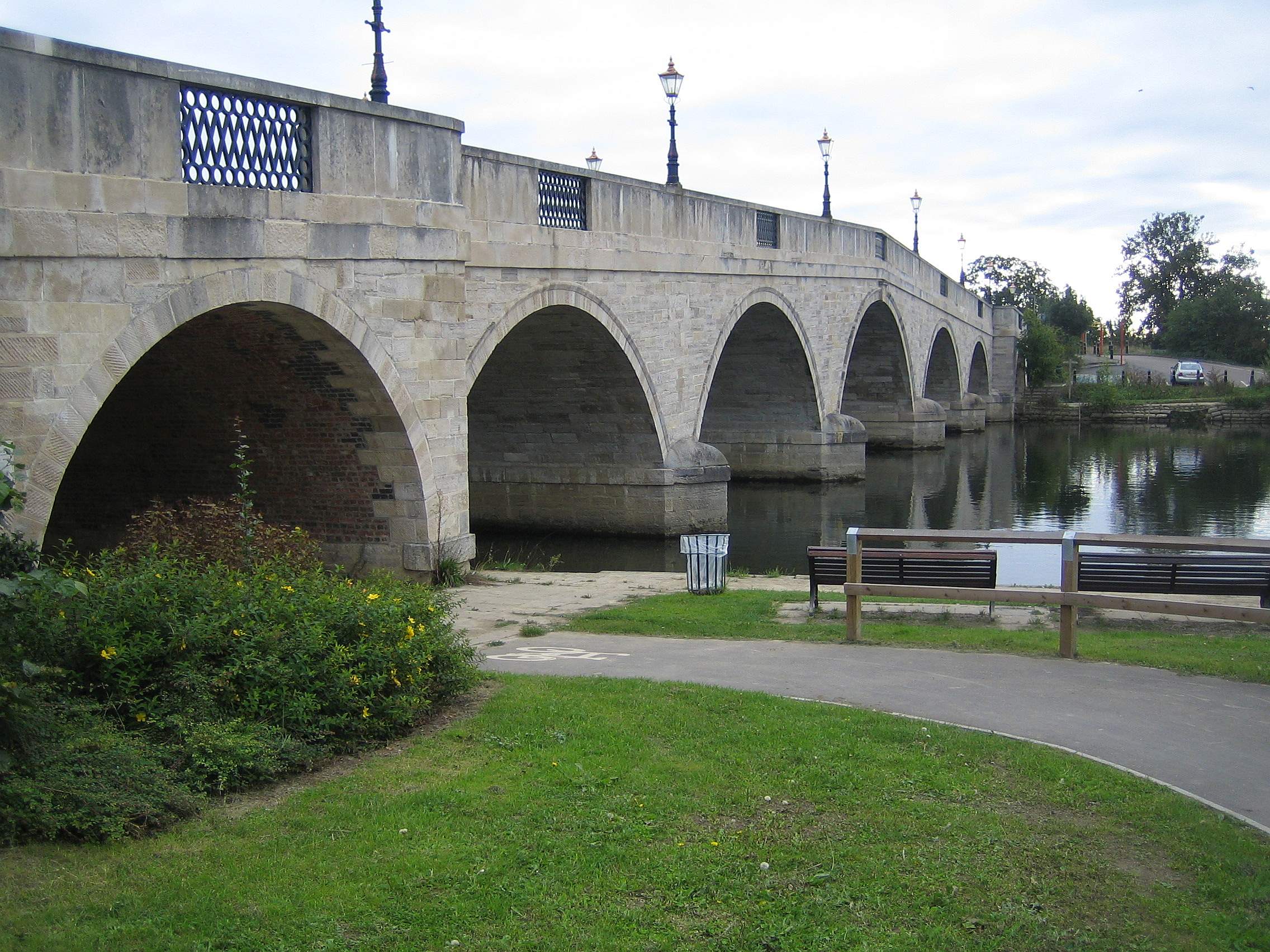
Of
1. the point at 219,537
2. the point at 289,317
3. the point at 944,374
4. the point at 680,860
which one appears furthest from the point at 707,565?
the point at 944,374

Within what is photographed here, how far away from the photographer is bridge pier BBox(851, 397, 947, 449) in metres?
37.2

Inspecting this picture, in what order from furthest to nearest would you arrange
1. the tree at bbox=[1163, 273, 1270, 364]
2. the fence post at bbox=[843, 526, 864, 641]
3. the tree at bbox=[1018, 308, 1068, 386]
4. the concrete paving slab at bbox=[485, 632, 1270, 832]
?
the tree at bbox=[1163, 273, 1270, 364], the tree at bbox=[1018, 308, 1068, 386], the fence post at bbox=[843, 526, 864, 641], the concrete paving slab at bbox=[485, 632, 1270, 832]

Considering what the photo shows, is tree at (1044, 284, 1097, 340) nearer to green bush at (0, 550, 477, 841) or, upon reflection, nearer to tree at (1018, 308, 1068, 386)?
tree at (1018, 308, 1068, 386)

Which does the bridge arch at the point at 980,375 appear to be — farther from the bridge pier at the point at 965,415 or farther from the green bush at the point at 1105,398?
the bridge pier at the point at 965,415

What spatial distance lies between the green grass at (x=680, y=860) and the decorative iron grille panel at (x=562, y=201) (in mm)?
10167

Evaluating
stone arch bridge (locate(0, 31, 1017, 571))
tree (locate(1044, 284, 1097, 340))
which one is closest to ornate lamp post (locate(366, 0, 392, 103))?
stone arch bridge (locate(0, 31, 1017, 571))

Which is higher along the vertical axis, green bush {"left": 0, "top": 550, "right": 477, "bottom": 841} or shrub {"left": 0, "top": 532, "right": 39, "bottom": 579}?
shrub {"left": 0, "top": 532, "right": 39, "bottom": 579}

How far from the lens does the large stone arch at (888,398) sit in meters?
36.3

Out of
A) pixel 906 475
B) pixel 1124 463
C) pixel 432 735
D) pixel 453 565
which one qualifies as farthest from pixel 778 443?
pixel 432 735

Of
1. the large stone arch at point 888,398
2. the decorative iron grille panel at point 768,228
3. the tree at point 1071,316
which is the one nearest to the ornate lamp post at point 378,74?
the decorative iron grille panel at point 768,228

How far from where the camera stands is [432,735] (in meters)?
5.70

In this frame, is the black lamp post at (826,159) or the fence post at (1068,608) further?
the black lamp post at (826,159)

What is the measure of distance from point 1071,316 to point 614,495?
76.4 meters

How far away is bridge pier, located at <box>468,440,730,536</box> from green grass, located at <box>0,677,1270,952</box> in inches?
531
